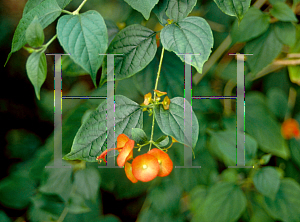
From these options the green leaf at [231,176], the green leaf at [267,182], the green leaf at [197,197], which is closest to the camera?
the green leaf at [267,182]

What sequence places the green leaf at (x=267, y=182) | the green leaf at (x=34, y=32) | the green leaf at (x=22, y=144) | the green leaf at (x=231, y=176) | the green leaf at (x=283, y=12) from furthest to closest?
the green leaf at (x=22, y=144)
the green leaf at (x=231, y=176)
the green leaf at (x=267, y=182)
the green leaf at (x=283, y=12)
the green leaf at (x=34, y=32)

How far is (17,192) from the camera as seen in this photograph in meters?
0.82

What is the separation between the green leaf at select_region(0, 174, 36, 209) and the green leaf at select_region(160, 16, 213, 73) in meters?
0.75

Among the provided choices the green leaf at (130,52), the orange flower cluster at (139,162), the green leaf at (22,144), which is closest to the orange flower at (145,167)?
the orange flower cluster at (139,162)

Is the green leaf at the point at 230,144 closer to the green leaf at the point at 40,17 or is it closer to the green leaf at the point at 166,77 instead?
the green leaf at the point at 166,77

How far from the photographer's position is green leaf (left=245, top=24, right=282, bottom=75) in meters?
0.52

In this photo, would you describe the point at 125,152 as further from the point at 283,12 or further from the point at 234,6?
the point at 283,12

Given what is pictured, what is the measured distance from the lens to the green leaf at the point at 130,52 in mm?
360

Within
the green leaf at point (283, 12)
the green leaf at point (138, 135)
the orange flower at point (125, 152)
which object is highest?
the green leaf at point (283, 12)

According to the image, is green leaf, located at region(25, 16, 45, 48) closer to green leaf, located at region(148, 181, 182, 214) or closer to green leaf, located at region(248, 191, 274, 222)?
green leaf, located at region(148, 181, 182, 214)

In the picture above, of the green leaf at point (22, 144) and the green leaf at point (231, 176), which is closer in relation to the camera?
the green leaf at point (231, 176)

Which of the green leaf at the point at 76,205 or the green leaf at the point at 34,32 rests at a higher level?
the green leaf at the point at 34,32

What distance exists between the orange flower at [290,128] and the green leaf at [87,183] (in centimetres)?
77

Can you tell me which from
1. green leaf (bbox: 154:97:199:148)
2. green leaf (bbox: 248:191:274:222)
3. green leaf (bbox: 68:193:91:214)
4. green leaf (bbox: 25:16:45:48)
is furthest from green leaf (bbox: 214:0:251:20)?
green leaf (bbox: 248:191:274:222)
